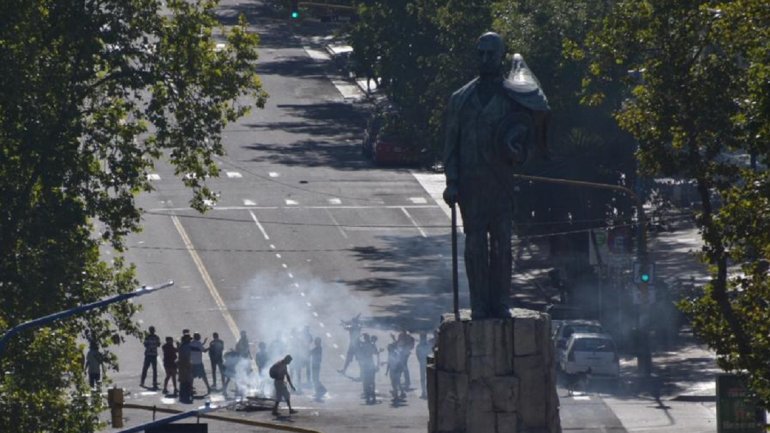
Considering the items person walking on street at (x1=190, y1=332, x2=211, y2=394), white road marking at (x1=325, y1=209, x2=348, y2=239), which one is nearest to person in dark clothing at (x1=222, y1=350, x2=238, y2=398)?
person walking on street at (x1=190, y1=332, x2=211, y2=394)

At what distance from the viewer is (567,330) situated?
53281 mm

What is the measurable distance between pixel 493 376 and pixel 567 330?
28.3 metres

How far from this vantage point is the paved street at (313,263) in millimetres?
46375

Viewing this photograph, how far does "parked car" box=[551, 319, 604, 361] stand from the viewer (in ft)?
173

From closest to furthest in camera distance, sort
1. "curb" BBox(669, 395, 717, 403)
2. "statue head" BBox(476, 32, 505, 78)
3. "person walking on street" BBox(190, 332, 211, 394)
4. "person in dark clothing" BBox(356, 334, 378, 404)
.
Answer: "statue head" BBox(476, 32, 505, 78)
"person in dark clothing" BBox(356, 334, 378, 404)
"person walking on street" BBox(190, 332, 211, 394)
"curb" BBox(669, 395, 717, 403)

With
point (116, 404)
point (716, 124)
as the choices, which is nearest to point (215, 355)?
point (116, 404)

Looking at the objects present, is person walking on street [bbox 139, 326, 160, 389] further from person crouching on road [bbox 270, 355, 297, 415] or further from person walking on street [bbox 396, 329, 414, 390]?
person walking on street [bbox 396, 329, 414, 390]

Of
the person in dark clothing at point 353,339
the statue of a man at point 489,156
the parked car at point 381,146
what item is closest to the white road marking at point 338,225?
the parked car at point 381,146

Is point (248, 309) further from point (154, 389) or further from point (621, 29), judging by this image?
point (621, 29)

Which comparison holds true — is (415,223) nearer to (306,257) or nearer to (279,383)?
(306,257)

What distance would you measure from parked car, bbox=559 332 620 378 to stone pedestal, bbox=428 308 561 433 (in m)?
25.6

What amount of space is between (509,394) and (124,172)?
16997 millimetres

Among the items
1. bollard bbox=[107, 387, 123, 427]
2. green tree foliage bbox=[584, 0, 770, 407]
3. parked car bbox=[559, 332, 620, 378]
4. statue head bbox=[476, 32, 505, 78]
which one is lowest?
parked car bbox=[559, 332, 620, 378]

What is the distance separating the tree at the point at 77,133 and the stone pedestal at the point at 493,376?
1023 centimetres
